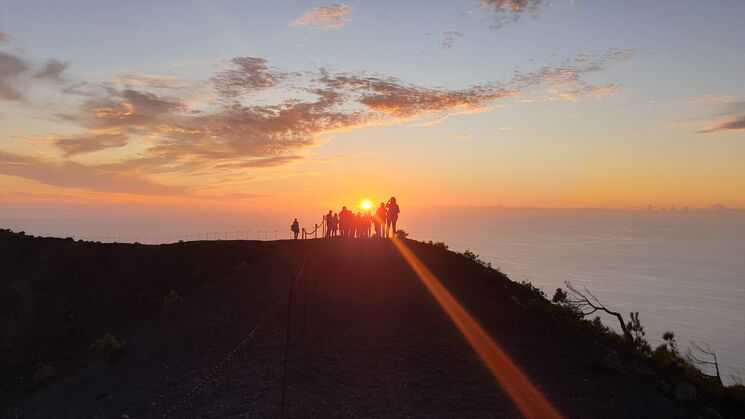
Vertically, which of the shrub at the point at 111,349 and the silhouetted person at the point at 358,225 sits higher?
the silhouetted person at the point at 358,225

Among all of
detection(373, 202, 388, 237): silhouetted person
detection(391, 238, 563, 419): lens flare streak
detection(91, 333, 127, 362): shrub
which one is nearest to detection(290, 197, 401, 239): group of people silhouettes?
detection(373, 202, 388, 237): silhouetted person

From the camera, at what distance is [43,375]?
19703 millimetres

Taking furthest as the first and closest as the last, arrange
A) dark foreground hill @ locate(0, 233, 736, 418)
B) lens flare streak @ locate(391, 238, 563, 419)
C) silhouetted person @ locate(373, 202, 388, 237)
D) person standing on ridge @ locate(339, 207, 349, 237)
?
person standing on ridge @ locate(339, 207, 349, 237)
silhouetted person @ locate(373, 202, 388, 237)
dark foreground hill @ locate(0, 233, 736, 418)
lens flare streak @ locate(391, 238, 563, 419)

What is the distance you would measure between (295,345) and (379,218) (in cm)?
2079

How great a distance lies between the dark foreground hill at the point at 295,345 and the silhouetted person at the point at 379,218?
406cm

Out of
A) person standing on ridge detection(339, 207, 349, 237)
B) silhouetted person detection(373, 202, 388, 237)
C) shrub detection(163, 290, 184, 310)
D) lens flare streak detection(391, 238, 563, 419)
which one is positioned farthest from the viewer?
person standing on ridge detection(339, 207, 349, 237)

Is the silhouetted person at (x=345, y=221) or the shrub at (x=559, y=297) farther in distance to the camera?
the silhouetted person at (x=345, y=221)

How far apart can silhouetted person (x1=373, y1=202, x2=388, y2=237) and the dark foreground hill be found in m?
4.06

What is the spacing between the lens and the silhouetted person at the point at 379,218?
34812 mm

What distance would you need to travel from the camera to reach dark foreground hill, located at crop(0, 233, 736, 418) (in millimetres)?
11953

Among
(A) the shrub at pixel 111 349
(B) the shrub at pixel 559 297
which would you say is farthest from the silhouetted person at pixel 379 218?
(A) the shrub at pixel 111 349

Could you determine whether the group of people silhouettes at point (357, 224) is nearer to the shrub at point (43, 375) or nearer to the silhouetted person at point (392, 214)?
the silhouetted person at point (392, 214)

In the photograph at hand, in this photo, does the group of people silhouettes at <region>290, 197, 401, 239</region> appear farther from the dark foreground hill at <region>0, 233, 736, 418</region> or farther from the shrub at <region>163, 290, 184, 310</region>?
the shrub at <region>163, 290, 184, 310</region>

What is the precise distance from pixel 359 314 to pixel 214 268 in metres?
13.0
